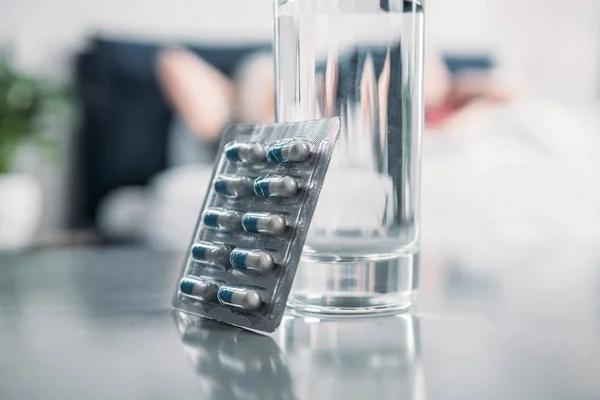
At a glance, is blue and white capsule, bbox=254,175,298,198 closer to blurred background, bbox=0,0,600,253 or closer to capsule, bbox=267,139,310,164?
capsule, bbox=267,139,310,164

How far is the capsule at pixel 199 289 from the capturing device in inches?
19.8

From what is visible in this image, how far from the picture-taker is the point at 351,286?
0.51 metres

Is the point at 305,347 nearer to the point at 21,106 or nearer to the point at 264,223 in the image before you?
the point at 264,223

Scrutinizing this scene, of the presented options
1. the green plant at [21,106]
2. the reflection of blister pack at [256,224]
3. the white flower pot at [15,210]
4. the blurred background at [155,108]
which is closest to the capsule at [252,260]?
the reflection of blister pack at [256,224]

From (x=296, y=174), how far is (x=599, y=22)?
4.16m

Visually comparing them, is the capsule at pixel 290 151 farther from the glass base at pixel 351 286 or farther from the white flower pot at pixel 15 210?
the white flower pot at pixel 15 210

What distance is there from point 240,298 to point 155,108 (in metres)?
2.94

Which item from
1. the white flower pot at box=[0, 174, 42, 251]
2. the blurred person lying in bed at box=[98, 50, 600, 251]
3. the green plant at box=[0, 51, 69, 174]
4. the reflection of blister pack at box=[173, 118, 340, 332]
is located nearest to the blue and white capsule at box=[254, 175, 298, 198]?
the reflection of blister pack at box=[173, 118, 340, 332]

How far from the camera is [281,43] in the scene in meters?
0.55

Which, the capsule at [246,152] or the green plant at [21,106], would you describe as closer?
the capsule at [246,152]

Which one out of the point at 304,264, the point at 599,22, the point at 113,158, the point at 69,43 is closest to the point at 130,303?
the point at 304,264

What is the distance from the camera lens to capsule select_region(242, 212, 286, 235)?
0.47 meters

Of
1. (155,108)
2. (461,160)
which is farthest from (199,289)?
(155,108)

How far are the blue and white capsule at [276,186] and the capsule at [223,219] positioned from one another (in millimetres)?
27
